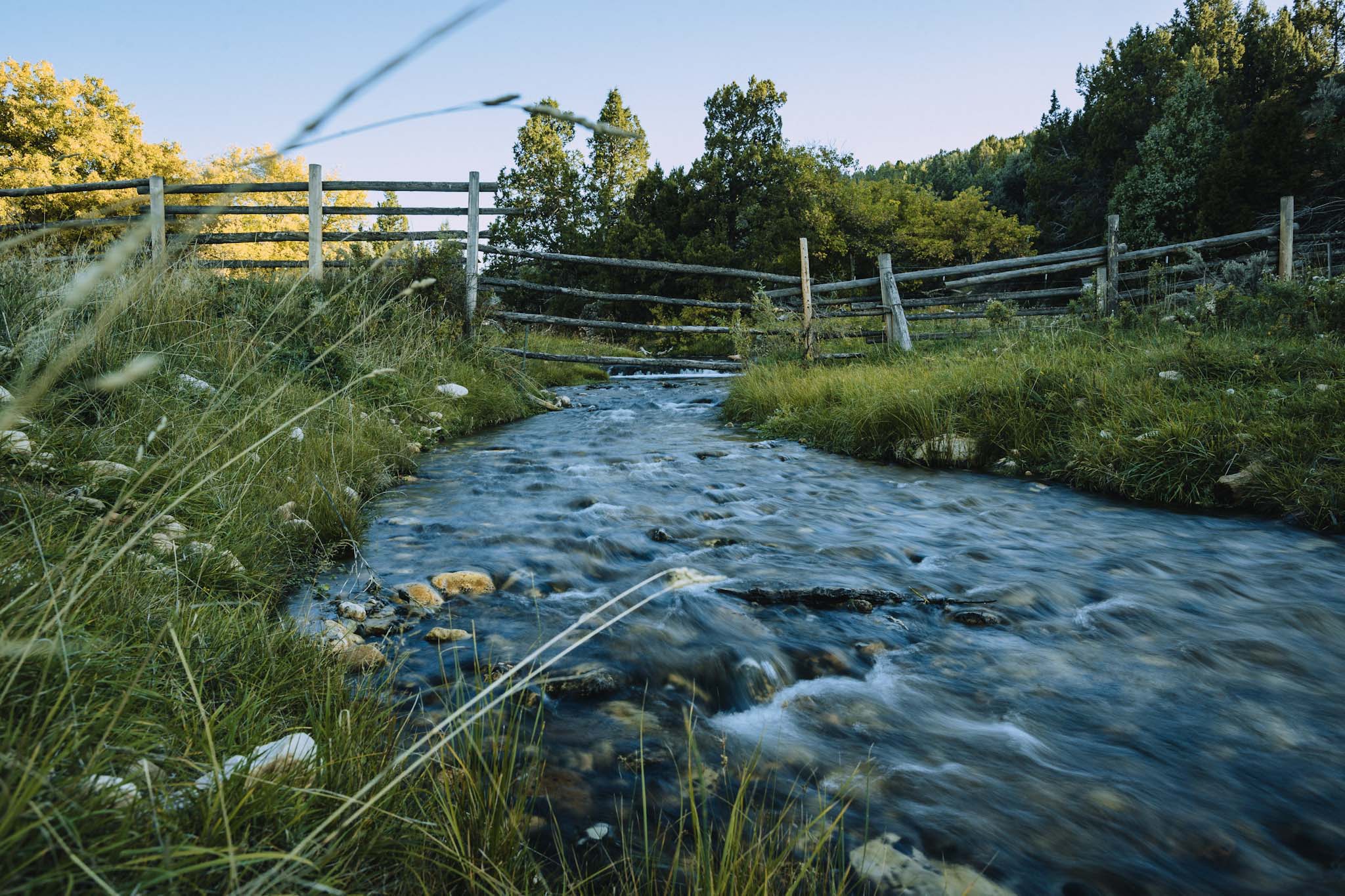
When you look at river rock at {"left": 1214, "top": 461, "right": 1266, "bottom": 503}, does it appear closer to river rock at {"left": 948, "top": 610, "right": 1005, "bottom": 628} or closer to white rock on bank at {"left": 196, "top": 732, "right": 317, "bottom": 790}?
river rock at {"left": 948, "top": 610, "right": 1005, "bottom": 628}

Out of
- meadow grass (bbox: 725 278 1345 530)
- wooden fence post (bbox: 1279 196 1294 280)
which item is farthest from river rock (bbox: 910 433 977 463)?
wooden fence post (bbox: 1279 196 1294 280)

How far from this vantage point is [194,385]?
3.68m

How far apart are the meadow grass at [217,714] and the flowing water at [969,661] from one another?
209 mm

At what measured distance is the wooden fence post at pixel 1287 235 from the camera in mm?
8797

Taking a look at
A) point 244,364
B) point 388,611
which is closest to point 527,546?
point 388,611

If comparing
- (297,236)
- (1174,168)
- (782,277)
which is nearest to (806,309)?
(782,277)

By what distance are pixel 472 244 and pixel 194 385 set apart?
5.68m

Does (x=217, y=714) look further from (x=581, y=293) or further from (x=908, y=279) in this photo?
(x=908, y=279)

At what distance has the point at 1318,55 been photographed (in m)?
20.6

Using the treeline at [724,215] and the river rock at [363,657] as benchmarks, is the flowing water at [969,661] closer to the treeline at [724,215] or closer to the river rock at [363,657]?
the river rock at [363,657]

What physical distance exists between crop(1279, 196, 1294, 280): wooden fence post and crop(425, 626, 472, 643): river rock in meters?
10.5

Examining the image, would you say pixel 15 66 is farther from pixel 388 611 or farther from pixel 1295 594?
pixel 1295 594

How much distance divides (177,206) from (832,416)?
28.9ft

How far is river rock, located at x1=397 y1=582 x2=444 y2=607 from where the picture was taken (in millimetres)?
2506
